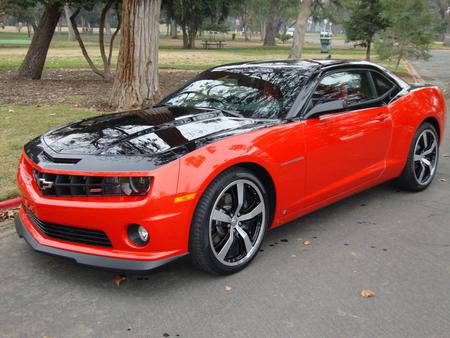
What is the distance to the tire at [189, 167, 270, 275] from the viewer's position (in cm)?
337

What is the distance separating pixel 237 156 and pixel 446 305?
5.50 feet

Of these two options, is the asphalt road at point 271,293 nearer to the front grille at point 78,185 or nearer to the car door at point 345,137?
the car door at point 345,137

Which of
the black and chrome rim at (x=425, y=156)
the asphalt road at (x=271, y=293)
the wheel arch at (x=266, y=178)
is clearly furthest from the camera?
the black and chrome rim at (x=425, y=156)

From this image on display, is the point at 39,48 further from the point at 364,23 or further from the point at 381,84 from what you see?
the point at 364,23

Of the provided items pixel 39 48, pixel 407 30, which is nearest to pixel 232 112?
pixel 39 48

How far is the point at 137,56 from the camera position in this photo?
31.0 ft

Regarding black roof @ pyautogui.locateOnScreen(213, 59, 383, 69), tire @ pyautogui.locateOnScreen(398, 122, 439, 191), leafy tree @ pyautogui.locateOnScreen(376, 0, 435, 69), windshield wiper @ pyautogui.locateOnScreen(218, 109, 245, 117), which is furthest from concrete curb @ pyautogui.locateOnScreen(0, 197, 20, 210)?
leafy tree @ pyautogui.locateOnScreen(376, 0, 435, 69)

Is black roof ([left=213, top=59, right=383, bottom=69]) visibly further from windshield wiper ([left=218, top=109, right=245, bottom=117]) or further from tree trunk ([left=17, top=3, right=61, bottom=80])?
tree trunk ([left=17, top=3, right=61, bottom=80])

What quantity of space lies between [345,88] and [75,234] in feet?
9.31

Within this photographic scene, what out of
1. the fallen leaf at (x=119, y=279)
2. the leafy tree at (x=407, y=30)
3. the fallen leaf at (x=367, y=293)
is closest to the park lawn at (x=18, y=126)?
the fallen leaf at (x=119, y=279)

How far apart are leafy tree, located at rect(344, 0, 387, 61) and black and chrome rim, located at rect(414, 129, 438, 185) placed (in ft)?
58.8

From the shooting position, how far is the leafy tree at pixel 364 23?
73.5 feet

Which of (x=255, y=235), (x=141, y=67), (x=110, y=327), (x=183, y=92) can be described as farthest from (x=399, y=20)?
(x=110, y=327)

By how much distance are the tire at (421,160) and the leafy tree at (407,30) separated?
1370 centimetres
